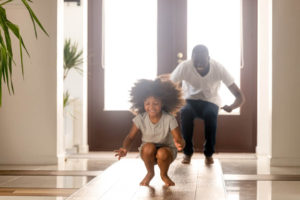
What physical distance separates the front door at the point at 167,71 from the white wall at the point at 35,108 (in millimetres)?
1870

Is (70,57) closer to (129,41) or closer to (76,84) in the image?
(76,84)

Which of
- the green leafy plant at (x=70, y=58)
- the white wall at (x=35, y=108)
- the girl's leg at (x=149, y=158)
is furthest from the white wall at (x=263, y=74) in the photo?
the girl's leg at (x=149, y=158)

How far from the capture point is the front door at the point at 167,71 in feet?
25.7

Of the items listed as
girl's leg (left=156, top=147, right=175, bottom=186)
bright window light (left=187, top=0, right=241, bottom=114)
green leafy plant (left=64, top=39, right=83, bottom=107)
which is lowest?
girl's leg (left=156, top=147, right=175, bottom=186)

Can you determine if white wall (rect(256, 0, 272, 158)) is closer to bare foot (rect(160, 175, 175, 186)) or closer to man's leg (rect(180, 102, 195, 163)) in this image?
man's leg (rect(180, 102, 195, 163))

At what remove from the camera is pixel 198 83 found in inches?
230

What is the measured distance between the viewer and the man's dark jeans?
5785 mm

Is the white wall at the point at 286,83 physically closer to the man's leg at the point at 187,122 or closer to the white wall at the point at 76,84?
the man's leg at the point at 187,122

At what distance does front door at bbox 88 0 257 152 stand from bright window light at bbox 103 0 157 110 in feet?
0.08

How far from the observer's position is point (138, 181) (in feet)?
14.0

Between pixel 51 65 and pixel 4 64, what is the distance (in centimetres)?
245

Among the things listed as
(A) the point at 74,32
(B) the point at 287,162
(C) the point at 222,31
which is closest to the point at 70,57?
(A) the point at 74,32

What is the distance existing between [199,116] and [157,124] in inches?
69.7

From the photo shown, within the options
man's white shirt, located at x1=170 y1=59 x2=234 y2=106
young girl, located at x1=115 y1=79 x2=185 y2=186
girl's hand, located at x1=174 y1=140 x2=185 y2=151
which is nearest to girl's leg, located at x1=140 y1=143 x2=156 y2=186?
young girl, located at x1=115 y1=79 x2=185 y2=186
